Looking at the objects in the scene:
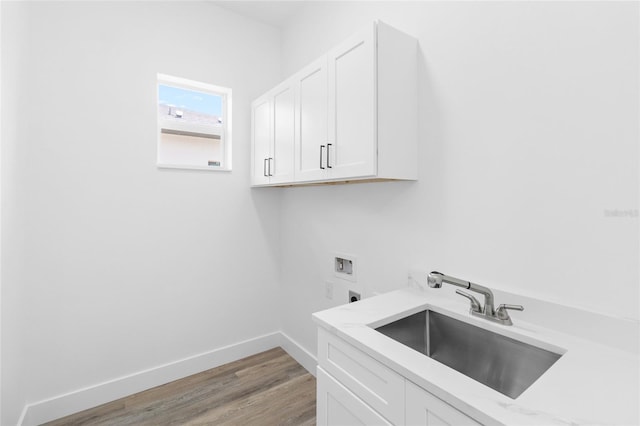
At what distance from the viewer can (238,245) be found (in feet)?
8.46

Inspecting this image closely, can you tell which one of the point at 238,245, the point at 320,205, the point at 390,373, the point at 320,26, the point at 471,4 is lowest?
the point at 390,373

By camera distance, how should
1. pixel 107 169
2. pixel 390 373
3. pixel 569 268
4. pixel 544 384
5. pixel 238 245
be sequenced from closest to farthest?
pixel 544 384 → pixel 390 373 → pixel 569 268 → pixel 107 169 → pixel 238 245

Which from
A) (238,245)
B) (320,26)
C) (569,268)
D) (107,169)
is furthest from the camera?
(238,245)

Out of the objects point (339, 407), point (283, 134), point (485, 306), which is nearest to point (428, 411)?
point (339, 407)

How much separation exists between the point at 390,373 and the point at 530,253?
736 millimetres

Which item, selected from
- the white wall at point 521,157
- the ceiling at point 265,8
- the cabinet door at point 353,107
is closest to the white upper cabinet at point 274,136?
the cabinet door at point 353,107

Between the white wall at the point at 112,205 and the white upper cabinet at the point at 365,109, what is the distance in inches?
42.0

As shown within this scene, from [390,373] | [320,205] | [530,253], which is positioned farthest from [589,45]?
[320,205]

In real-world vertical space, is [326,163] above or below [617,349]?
above

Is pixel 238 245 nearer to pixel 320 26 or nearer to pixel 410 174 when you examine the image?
pixel 410 174

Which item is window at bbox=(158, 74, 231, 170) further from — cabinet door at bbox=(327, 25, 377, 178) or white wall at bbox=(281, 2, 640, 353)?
white wall at bbox=(281, 2, 640, 353)

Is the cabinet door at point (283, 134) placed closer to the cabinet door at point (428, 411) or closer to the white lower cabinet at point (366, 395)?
the white lower cabinet at point (366, 395)

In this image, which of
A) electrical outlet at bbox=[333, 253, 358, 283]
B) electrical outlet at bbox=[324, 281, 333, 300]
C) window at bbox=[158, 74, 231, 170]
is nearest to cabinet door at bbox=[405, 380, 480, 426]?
electrical outlet at bbox=[333, 253, 358, 283]

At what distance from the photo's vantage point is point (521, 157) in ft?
4.00
